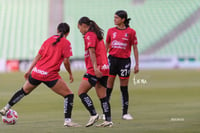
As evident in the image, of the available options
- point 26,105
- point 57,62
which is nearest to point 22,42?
point 26,105

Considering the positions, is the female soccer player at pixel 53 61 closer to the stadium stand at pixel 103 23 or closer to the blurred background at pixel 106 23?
the blurred background at pixel 106 23

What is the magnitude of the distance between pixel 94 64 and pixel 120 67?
2118 millimetres

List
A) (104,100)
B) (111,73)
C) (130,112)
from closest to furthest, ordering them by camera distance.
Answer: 1. (104,100)
2. (111,73)
3. (130,112)

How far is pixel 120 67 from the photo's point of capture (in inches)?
403

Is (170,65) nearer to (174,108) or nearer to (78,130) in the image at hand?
(174,108)

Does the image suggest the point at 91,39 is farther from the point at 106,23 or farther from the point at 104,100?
the point at 106,23

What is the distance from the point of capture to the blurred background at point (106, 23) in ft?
152

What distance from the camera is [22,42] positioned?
1876 inches

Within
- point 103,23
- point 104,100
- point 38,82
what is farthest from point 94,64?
point 103,23

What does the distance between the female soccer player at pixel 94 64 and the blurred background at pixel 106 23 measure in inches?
1429

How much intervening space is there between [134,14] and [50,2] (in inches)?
327

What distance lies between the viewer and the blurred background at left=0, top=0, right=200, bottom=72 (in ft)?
152

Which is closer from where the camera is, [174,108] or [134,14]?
[174,108]

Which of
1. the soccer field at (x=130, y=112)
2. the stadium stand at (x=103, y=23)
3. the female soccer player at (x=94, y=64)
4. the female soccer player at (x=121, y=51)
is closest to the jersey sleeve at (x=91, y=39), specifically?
the female soccer player at (x=94, y=64)
